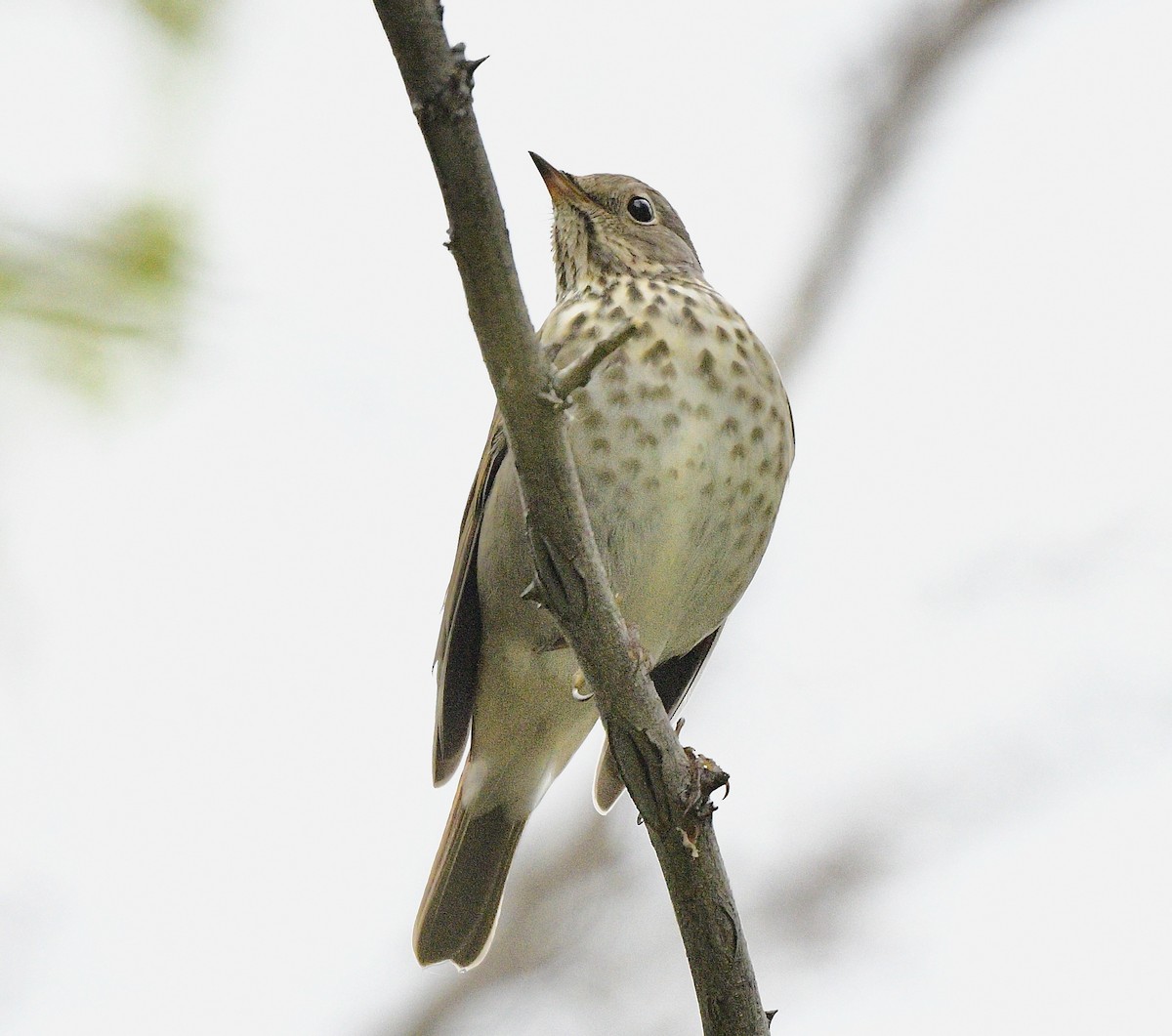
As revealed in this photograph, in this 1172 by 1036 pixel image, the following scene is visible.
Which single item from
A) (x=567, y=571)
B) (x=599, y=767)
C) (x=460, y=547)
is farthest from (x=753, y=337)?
(x=567, y=571)

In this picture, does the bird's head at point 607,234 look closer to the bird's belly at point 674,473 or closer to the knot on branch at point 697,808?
the bird's belly at point 674,473

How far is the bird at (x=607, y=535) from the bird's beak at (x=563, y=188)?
38 mm

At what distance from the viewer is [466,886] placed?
5336 mm

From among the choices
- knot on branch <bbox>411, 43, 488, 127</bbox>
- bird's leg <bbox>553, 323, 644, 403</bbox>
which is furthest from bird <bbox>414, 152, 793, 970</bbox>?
knot on branch <bbox>411, 43, 488, 127</bbox>

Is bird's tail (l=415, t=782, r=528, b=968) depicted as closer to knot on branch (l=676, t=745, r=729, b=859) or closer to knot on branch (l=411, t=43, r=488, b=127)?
knot on branch (l=676, t=745, r=729, b=859)

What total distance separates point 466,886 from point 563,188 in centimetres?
270

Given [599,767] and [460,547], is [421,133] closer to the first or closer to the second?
[460,547]

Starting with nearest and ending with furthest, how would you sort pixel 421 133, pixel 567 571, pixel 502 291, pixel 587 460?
pixel 421 133, pixel 502 291, pixel 567 571, pixel 587 460

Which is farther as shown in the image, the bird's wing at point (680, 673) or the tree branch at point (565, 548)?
the bird's wing at point (680, 673)

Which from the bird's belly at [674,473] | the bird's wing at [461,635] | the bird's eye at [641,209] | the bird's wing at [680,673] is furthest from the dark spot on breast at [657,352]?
the bird's eye at [641,209]

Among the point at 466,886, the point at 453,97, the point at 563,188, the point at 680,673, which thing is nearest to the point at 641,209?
the point at 563,188

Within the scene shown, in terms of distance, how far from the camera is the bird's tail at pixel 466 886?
5195 millimetres

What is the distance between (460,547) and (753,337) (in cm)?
121

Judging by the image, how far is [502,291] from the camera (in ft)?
8.92
